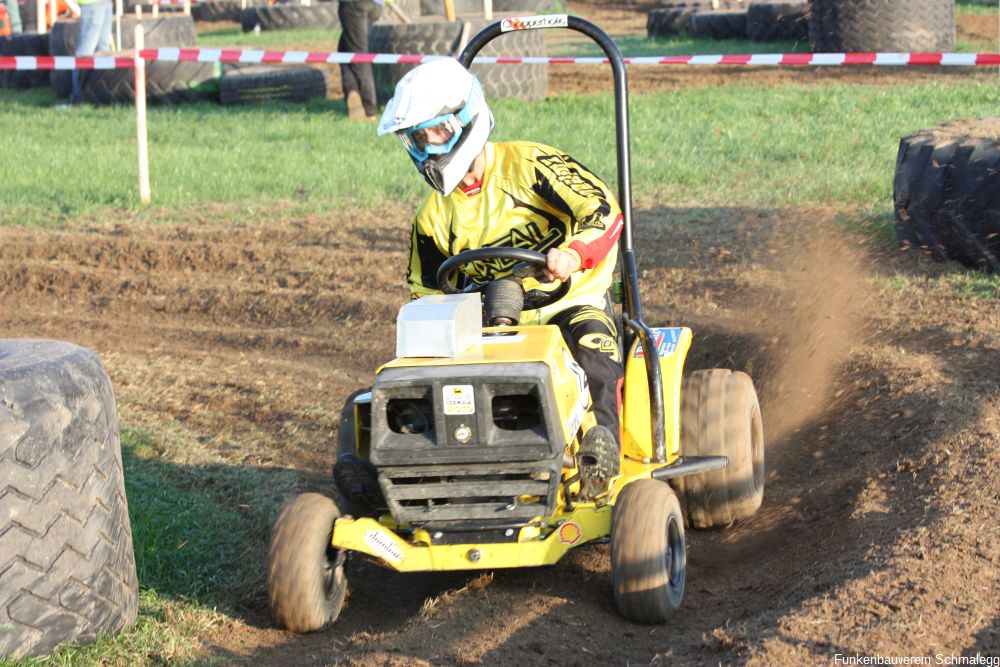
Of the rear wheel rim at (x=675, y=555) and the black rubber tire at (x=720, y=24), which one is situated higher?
the black rubber tire at (x=720, y=24)

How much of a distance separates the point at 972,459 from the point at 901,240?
10.7 feet

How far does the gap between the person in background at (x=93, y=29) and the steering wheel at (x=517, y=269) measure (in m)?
13.5

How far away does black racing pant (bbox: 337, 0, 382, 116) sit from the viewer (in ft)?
48.1

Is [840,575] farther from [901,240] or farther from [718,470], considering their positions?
A: [901,240]

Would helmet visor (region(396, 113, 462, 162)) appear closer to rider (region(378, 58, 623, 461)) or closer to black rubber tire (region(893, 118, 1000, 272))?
rider (region(378, 58, 623, 461))

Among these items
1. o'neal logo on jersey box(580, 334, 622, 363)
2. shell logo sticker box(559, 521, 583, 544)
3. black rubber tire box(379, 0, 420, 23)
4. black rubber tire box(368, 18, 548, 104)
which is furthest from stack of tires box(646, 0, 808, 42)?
shell logo sticker box(559, 521, 583, 544)

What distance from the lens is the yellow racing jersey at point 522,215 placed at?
4.91m

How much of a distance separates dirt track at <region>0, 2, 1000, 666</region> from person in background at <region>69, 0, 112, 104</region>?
7.42 m

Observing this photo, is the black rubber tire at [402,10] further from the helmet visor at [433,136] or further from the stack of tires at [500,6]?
the helmet visor at [433,136]

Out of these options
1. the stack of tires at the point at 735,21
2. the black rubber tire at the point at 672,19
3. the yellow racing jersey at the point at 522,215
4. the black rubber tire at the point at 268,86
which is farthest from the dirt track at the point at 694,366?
the black rubber tire at the point at 672,19

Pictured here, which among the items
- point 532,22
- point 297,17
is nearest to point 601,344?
point 532,22

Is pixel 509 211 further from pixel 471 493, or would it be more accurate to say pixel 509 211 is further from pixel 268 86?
pixel 268 86

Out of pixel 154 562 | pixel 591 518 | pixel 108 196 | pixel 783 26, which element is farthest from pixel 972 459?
pixel 783 26

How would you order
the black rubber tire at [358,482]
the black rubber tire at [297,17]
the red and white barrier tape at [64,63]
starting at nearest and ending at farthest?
the black rubber tire at [358,482] < the red and white barrier tape at [64,63] < the black rubber tire at [297,17]
